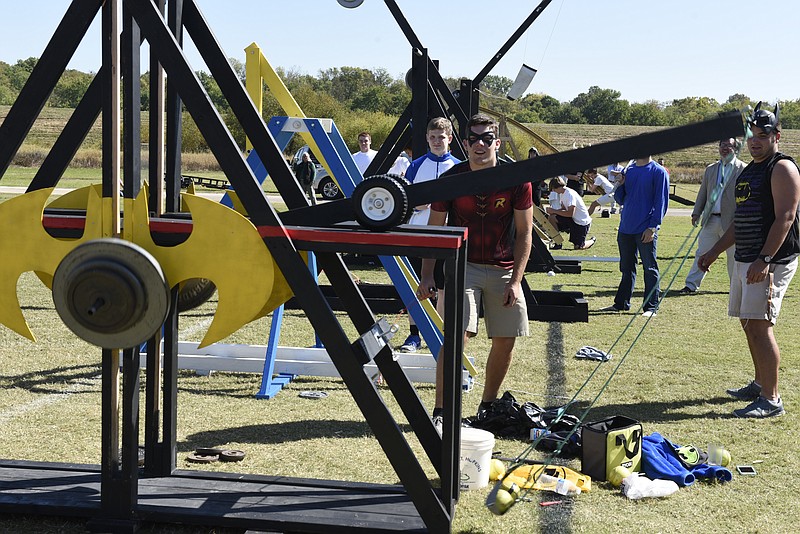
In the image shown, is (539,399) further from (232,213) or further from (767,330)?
(232,213)

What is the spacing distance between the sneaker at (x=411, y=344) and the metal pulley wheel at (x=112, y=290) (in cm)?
439

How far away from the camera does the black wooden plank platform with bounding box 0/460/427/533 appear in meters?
3.95

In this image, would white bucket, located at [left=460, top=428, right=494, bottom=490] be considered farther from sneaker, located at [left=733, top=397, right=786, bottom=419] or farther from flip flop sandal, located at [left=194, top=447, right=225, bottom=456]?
sneaker, located at [left=733, top=397, right=786, bottom=419]

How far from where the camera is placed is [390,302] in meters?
9.66

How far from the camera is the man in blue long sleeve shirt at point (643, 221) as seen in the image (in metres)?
9.89

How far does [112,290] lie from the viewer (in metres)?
3.54

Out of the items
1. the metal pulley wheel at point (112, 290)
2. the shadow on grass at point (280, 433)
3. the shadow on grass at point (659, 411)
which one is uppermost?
the metal pulley wheel at point (112, 290)

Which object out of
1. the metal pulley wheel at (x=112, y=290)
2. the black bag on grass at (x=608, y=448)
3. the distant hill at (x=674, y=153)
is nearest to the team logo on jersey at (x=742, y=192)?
the black bag on grass at (x=608, y=448)

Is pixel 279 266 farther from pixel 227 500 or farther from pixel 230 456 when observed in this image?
pixel 230 456

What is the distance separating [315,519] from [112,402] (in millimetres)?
1000

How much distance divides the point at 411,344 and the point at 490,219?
2727 millimetres

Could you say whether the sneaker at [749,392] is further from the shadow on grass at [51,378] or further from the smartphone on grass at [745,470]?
the shadow on grass at [51,378]

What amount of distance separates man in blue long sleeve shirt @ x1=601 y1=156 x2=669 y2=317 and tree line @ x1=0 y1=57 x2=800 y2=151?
3508 centimetres

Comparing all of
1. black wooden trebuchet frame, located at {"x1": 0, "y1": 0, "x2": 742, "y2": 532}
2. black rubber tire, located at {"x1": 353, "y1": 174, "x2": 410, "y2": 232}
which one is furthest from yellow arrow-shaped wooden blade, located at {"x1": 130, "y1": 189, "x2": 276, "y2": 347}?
black rubber tire, located at {"x1": 353, "y1": 174, "x2": 410, "y2": 232}
